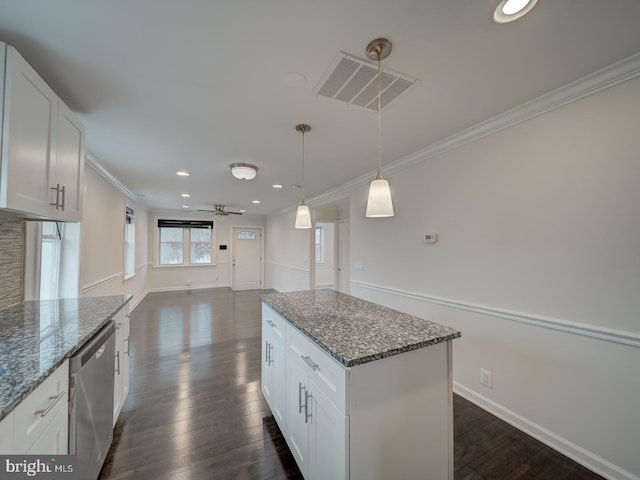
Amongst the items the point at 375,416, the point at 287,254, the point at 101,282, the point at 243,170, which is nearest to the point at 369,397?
the point at 375,416

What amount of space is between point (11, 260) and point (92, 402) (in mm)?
1312

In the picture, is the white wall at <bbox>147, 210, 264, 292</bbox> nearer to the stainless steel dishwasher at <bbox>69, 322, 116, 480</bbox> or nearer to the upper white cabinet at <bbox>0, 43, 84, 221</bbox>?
the upper white cabinet at <bbox>0, 43, 84, 221</bbox>

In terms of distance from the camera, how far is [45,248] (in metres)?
2.57

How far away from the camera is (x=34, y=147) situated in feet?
4.47

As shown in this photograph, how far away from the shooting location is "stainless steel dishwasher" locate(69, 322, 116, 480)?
1203 mm

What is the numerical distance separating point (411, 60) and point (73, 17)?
167cm

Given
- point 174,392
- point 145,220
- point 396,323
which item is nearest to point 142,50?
point 396,323

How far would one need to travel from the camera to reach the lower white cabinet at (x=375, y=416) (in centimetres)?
109

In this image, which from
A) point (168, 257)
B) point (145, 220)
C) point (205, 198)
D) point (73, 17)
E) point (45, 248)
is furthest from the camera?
point (168, 257)

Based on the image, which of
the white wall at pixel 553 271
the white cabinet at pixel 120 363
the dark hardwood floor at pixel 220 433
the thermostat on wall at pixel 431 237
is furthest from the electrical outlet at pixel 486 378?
the white cabinet at pixel 120 363

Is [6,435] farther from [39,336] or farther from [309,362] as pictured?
[309,362]

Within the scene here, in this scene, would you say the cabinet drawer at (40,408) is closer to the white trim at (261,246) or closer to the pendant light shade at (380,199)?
the pendant light shade at (380,199)

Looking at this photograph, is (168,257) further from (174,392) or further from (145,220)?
(174,392)

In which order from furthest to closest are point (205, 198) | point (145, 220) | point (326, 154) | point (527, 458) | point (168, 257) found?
point (168, 257), point (145, 220), point (205, 198), point (326, 154), point (527, 458)
